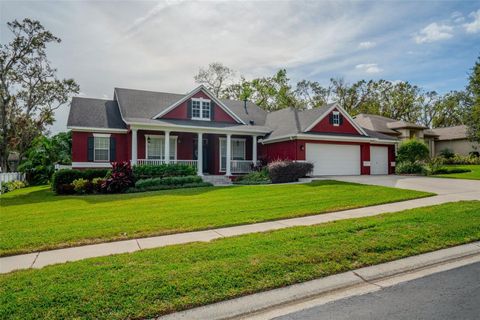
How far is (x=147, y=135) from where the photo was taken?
20.9 meters

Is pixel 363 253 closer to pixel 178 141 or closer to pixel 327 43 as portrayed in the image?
pixel 327 43

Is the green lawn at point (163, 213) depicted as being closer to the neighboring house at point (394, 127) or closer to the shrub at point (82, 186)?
the shrub at point (82, 186)

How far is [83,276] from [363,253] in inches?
173

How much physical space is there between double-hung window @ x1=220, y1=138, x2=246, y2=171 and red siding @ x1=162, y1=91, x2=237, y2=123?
4.83 ft

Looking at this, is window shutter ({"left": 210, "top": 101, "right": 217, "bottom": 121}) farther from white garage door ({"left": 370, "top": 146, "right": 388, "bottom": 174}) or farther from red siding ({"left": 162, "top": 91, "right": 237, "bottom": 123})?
white garage door ({"left": 370, "top": 146, "right": 388, "bottom": 174})

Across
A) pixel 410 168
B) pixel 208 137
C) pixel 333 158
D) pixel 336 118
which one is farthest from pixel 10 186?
pixel 410 168

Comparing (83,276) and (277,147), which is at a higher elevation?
(277,147)

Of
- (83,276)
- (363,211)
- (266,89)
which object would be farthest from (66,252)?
(266,89)

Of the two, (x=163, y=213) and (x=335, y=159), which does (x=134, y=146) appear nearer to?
(x=163, y=213)

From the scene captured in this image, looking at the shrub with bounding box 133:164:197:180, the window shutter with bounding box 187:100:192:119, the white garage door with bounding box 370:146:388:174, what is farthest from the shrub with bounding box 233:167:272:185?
the white garage door with bounding box 370:146:388:174

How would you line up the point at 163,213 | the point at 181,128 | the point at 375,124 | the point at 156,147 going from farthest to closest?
the point at 375,124, the point at 156,147, the point at 181,128, the point at 163,213

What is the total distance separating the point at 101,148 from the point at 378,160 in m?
19.2

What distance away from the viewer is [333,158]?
21750 millimetres

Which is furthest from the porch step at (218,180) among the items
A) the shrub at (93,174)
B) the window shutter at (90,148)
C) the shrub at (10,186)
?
the shrub at (10,186)
